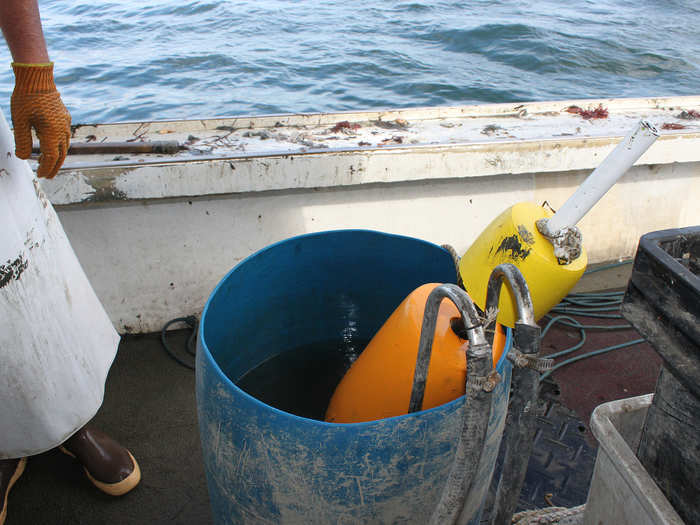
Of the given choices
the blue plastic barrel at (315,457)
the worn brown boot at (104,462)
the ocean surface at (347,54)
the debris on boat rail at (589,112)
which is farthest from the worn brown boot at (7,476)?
the ocean surface at (347,54)

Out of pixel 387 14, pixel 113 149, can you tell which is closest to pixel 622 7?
pixel 387 14

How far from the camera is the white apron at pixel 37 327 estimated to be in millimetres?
1141

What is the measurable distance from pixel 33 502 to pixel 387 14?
24.3ft

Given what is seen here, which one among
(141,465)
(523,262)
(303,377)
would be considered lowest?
(141,465)

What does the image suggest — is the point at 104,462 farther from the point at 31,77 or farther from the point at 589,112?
the point at 589,112

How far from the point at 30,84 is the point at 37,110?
0.19 feet

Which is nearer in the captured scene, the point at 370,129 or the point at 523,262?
the point at 523,262

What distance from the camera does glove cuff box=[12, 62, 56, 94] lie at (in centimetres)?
117

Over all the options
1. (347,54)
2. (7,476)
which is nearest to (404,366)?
(7,476)

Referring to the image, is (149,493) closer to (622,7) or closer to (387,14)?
(387,14)

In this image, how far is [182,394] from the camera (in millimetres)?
1907

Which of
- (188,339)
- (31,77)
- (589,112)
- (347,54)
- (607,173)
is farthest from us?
(347,54)

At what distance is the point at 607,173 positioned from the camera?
0.97 m

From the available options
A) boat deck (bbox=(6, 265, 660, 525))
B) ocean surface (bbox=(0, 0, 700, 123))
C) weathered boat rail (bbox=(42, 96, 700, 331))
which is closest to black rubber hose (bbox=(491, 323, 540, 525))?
boat deck (bbox=(6, 265, 660, 525))
